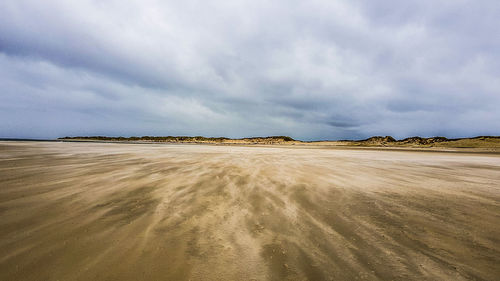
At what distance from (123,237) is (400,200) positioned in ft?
16.3

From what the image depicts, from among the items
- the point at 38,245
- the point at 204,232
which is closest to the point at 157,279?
the point at 204,232

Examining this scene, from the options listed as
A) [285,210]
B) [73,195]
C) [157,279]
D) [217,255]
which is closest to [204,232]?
[217,255]

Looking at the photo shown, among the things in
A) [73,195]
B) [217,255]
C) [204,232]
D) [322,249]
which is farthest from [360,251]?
[73,195]

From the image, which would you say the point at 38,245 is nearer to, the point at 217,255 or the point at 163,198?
the point at 163,198

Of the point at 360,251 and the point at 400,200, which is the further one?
the point at 400,200

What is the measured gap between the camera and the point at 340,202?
3.62m

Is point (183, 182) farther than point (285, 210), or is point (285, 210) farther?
point (183, 182)

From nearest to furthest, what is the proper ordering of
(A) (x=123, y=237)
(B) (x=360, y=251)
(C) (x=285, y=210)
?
(B) (x=360, y=251), (A) (x=123, y=237), (C) (x=285, y=210)

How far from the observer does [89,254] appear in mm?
1906

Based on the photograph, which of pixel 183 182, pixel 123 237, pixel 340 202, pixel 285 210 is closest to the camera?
pixel 123 237

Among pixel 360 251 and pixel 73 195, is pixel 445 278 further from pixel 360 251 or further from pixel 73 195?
pixel 73 195

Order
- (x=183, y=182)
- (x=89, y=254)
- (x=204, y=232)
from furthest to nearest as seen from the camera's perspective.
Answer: (x=183, y=182) → (x=204, y=232) → (x=89, y=254)

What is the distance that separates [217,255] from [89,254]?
1.33 m

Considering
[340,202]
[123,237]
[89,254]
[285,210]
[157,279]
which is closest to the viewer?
[157,279]
